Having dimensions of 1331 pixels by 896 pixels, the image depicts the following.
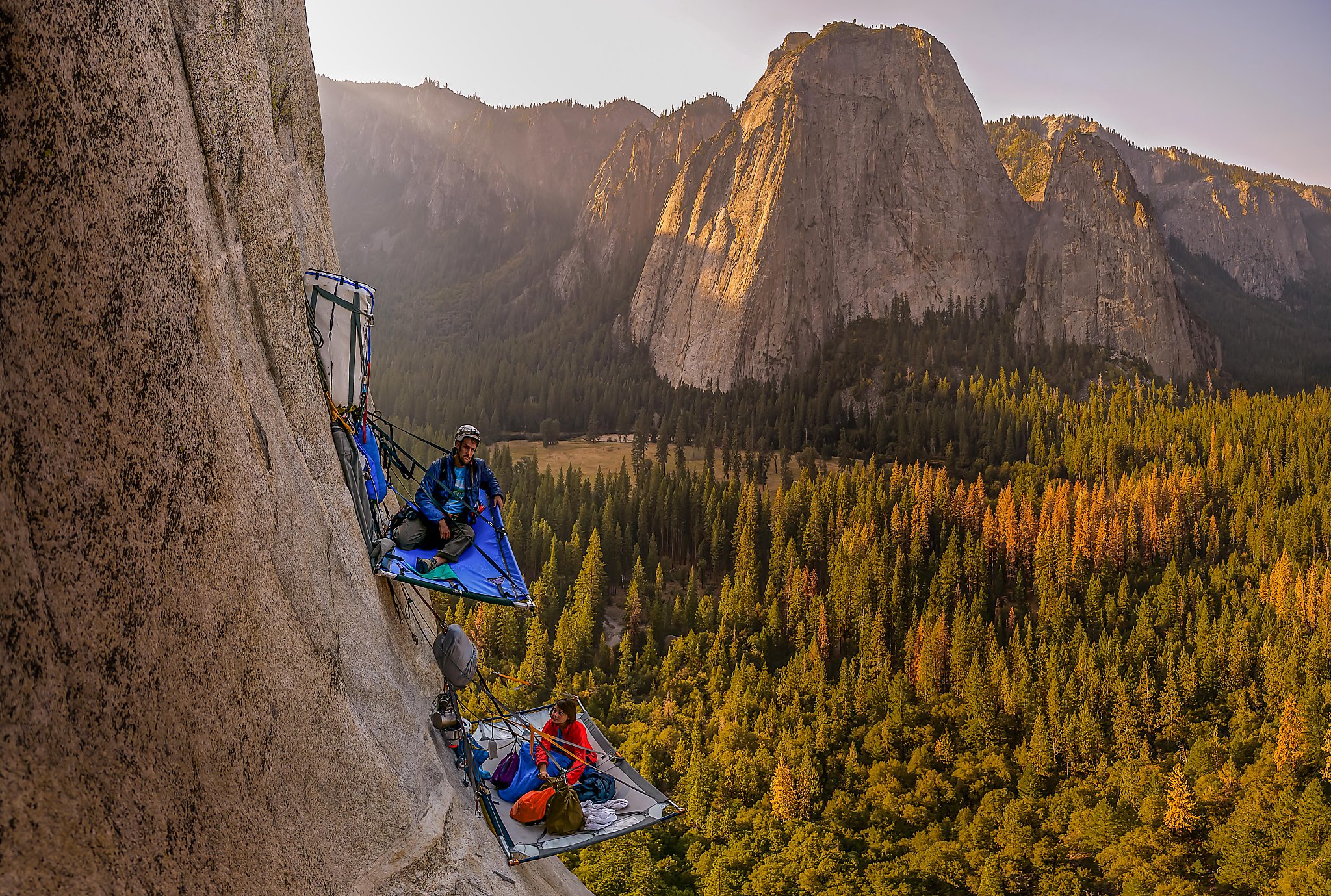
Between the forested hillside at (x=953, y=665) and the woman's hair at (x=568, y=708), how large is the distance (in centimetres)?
3716

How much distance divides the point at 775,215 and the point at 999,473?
197 ft

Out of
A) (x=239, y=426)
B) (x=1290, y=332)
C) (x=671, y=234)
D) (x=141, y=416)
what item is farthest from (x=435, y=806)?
(x=1290, y=332)

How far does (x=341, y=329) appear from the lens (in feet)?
33.9

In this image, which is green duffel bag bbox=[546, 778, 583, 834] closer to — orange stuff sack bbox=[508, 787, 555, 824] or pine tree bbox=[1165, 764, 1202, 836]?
orange stuff sack bbox=[508, 787, 555, 824]

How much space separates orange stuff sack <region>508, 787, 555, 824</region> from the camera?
36.8 feet

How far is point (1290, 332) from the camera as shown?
195500mm

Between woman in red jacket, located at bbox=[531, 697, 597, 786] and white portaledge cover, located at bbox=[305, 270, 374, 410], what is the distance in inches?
221

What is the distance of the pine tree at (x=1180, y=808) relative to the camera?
47.6 m

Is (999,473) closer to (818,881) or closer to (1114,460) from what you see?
(1114,460)

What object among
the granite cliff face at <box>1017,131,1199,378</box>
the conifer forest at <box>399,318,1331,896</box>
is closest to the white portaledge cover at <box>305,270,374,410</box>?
the conifer forest at <box>399,318,1331,896</box>

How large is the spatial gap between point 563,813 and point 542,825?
315 millimetres

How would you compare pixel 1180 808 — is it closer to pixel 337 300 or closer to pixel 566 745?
pixel 566 745

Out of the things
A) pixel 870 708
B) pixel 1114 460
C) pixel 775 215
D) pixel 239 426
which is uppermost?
pixel 775 215

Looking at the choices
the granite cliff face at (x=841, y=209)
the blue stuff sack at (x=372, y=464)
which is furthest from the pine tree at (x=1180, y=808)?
the granite cliff face at (x=841, y=209)
